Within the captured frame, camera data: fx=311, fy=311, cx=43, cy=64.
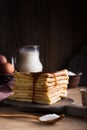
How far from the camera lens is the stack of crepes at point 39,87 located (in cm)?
116

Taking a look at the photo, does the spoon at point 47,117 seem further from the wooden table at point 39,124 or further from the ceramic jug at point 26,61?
the ceramic jug at point 26,61

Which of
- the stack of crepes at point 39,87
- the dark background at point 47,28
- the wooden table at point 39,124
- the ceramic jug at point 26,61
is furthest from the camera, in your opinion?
the dark background at point 47,28

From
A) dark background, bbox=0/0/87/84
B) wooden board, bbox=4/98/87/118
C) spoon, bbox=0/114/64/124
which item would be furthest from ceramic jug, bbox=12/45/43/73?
spoon, bbox=0/114/64/124

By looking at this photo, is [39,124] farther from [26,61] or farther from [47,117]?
[26,61]

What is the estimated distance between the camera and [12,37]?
85.3 inches

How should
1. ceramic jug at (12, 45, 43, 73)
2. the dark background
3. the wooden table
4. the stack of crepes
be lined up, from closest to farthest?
the wooden table
the stack of crepes
ceramic jug at (12, 45, 43, 73)
the dark background

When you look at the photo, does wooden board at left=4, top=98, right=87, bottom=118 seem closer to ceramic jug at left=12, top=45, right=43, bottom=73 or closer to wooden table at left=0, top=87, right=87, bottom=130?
wooden table at left=0, top=87, right=87, bottom=130

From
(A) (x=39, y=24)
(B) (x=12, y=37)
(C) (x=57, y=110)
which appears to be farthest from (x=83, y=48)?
(C) (x=57, y=110)

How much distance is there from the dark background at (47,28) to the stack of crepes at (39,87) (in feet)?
3.14

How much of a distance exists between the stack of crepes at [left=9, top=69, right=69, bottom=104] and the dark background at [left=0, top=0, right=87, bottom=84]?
96 cm

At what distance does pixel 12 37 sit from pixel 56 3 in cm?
39

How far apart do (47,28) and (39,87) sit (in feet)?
3.57

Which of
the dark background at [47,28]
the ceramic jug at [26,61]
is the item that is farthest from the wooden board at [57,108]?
the dark background at [47,28]

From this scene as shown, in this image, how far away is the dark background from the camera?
215 cm
